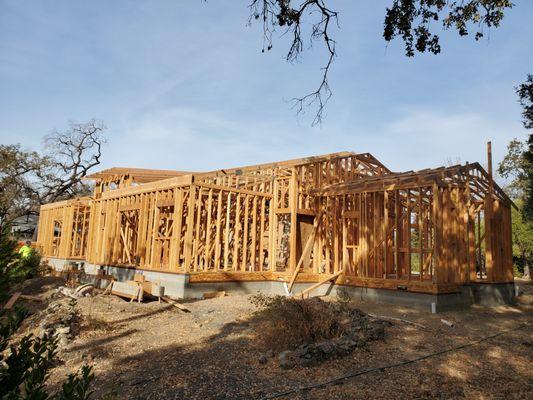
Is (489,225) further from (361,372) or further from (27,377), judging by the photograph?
(27,377)

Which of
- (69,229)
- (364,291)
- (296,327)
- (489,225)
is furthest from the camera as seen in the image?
(69,229)

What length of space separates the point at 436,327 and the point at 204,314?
5.78 meters

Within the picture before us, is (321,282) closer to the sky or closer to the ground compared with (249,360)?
closer to the sky

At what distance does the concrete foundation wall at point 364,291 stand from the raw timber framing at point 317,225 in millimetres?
213

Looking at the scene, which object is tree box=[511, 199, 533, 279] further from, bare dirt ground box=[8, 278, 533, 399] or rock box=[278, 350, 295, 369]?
rock box=[278, 350, 295, 369]

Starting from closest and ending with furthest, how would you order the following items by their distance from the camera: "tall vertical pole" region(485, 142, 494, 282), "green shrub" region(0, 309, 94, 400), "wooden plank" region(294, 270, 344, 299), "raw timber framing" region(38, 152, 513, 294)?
"green shrub" region(0, 309, 94, 400)
"raw timber framing" region(38, 152, 513, 294)
"wooden plank" region(294, 270, 344, 299)
"tall vertical pole" region(485, 142, 494, 282)

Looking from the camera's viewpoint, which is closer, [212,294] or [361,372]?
[361,372]

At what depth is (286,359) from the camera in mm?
6945

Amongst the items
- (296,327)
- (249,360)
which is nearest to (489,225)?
(296,327)

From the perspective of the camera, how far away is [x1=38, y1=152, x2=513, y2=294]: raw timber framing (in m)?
13.3

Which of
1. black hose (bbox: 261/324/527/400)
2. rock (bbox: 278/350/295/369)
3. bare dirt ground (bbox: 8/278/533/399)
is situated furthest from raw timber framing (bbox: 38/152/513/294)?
rock (bbox: 278/350/295/369)

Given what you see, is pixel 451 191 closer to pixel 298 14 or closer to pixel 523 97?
pixel 523 97

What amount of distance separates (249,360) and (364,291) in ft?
24.7

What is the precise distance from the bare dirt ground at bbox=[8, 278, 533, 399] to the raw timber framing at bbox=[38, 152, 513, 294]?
2540mm
